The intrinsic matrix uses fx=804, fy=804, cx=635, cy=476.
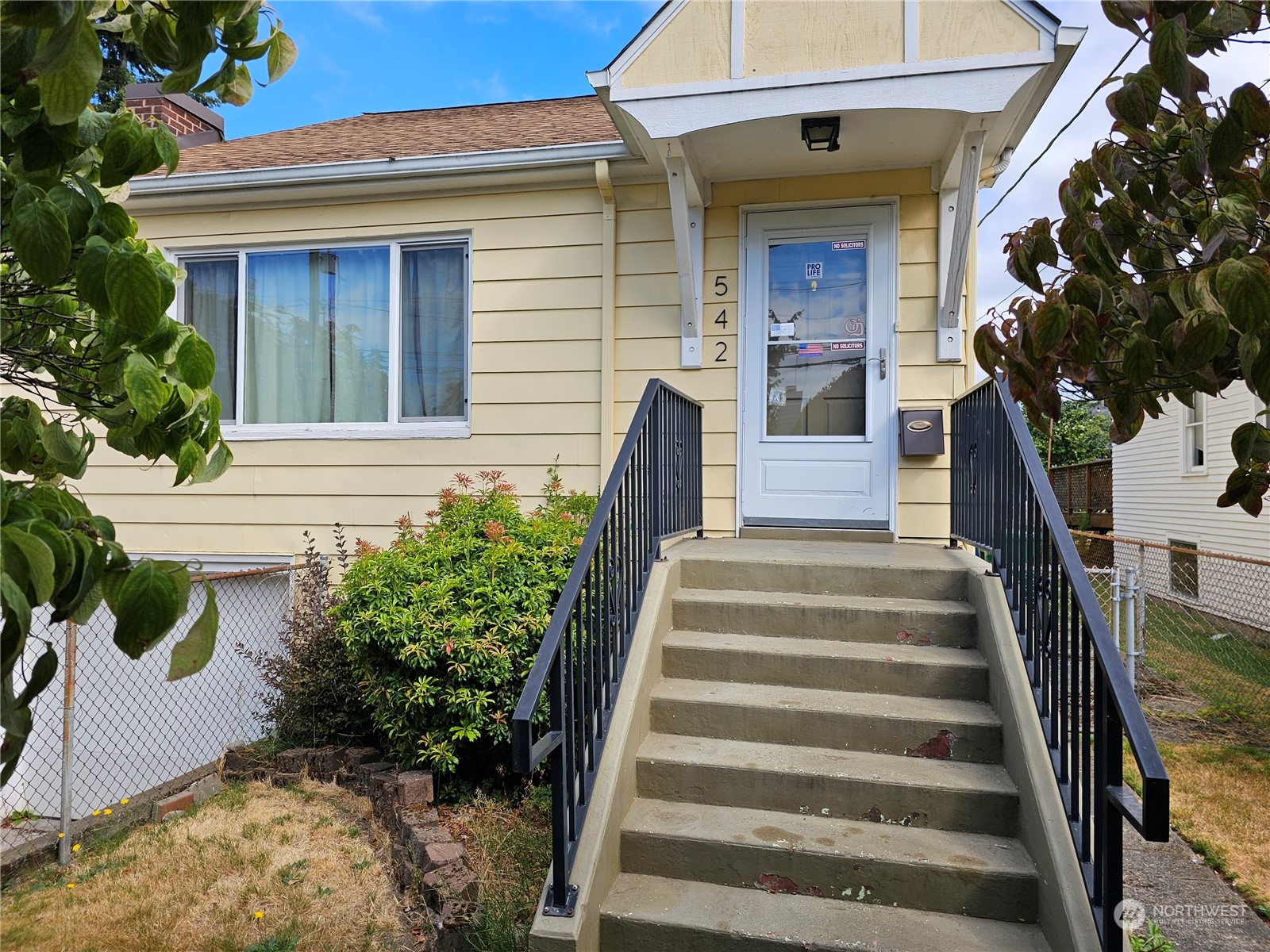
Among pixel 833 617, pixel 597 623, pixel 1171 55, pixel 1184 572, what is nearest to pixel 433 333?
pixel 597 623

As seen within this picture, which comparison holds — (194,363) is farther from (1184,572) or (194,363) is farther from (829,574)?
(1184,572)

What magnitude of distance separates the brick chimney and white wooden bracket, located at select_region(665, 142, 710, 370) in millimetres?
5096

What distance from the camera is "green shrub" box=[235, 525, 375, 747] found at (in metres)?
4.66

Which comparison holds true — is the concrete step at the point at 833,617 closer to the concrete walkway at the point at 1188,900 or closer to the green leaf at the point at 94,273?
the concrete walkway at the point at 1188,900

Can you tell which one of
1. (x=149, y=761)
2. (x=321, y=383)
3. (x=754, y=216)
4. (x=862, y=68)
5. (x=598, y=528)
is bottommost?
(x=149, y=761)

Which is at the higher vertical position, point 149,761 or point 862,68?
point 862,68

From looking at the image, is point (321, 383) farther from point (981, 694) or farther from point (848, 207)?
point (981, 694)

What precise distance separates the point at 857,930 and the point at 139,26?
2.90 meters

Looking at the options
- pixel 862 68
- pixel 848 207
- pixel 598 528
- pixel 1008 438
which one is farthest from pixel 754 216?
pixel 598 528

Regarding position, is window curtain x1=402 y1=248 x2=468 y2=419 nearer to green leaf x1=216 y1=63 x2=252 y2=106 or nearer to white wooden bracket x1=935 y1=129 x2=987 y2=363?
white wooden bracket x1=935 y1=129 x2=987 y2=363

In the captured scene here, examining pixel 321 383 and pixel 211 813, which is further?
pixel 321 383

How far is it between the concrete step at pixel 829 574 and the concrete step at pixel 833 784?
96 centimetres

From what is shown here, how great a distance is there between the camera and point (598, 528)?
3.04m

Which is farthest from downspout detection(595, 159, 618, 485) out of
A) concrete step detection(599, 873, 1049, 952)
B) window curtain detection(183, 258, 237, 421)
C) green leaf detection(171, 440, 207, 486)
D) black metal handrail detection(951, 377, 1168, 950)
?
green leaf detection(171, 440, 207, 486)
